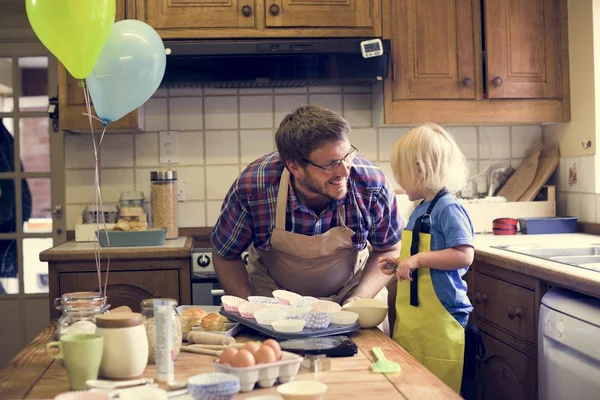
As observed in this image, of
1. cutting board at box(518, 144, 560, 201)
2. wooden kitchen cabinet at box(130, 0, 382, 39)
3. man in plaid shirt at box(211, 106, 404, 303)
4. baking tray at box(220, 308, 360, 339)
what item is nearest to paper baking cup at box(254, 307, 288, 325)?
baking tray at box(220, 308, 360, 339)

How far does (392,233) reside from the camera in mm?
2318

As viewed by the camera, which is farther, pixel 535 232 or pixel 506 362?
pixel 535 232

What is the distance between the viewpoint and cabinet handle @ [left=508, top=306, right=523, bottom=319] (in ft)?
8.19

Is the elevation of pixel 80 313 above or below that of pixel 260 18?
below

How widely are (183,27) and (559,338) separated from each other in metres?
2.02

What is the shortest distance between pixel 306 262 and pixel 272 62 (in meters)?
1.21

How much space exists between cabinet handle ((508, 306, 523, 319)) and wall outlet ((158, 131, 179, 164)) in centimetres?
178

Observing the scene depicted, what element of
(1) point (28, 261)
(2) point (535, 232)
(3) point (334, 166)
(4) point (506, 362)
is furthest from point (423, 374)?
(1) point (28, 261)

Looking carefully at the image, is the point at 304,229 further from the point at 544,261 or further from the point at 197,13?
the point at 197,13

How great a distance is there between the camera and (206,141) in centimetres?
359

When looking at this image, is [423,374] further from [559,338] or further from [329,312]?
[559,338]

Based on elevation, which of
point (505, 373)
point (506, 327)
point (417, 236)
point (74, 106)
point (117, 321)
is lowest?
point (505, 373)

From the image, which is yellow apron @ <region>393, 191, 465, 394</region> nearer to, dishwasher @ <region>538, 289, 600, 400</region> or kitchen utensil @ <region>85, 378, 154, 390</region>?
dishwasher @ <region>538, 289, 600, 400</region>

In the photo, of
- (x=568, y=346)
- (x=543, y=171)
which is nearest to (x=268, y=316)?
(x=568, y=346)
